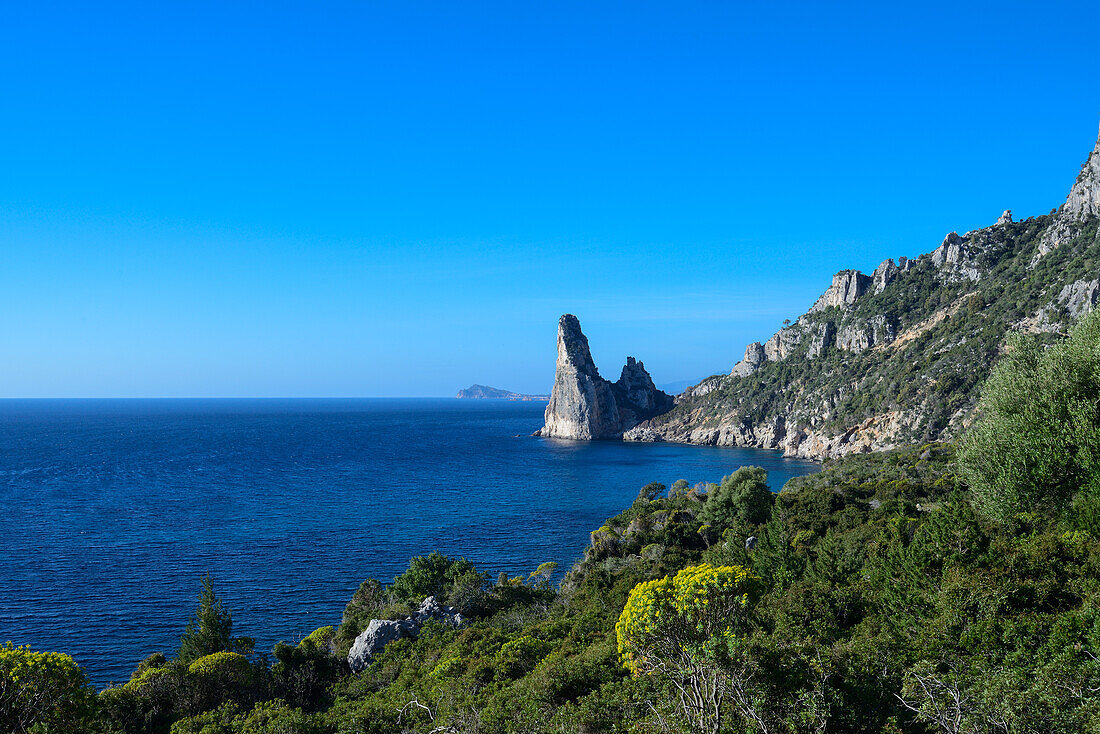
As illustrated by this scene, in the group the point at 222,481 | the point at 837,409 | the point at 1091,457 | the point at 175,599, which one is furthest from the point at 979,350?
the point at 222,481

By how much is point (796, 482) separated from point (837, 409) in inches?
1935

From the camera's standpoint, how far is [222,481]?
2724 inches

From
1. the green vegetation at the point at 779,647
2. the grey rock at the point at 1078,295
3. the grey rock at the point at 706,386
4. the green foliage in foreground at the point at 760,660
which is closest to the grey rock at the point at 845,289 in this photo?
the grey rock at the point at 706,386

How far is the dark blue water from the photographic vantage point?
3097 centimetres

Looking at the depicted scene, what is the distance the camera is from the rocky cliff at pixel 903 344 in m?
74.2

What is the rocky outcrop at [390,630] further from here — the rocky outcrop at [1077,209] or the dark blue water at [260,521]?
the rocky outcrop at [1077,209]

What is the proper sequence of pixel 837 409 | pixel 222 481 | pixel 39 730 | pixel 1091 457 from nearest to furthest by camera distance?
pixel 39 730, pixel 1091 457, pixel 222 481, pixel 837 409

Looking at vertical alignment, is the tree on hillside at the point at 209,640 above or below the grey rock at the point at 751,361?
below

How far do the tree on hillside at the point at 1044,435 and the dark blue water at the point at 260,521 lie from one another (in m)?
29.1

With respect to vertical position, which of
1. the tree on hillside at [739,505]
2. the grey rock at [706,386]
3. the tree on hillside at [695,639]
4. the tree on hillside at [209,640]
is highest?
the grey rock at [706,386]

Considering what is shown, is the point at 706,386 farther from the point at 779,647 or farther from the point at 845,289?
the point at 779,647

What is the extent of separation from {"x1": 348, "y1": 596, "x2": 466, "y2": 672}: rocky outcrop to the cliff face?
358 feet

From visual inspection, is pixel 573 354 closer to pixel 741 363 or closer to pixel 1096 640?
pixel 741 363

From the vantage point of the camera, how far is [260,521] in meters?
50.6
